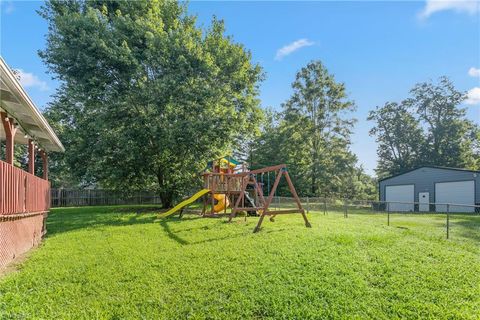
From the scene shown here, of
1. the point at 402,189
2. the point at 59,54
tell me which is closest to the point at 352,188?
the point at 402,189

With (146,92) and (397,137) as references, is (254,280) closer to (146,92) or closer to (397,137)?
(146,92)

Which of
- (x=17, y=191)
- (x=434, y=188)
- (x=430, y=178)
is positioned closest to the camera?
(x=17, y=191)

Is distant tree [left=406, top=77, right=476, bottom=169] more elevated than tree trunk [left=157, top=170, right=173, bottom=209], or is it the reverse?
distant tree [left=406, top=77, right=476, bottom=169]

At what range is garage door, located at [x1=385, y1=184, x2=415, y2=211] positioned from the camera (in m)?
22.9

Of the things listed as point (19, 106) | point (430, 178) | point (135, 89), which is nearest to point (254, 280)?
point (19, 106)

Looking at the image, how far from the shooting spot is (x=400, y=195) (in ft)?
77.9

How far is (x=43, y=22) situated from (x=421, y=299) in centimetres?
1910

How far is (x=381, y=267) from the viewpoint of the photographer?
502 centimetres

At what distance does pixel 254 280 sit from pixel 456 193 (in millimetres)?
20964

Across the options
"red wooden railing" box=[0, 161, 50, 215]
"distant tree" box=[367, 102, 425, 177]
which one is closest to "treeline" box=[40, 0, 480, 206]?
"red wooden railing" box=[0, 161, 50, 215]

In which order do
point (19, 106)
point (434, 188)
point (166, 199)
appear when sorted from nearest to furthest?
point (19, 106) < point (166, 199) < point (434, 188)

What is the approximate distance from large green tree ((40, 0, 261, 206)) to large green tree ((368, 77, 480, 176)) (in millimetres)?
27712

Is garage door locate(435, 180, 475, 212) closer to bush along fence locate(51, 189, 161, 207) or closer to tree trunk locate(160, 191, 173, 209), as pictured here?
tree trunk locate(160, 191, 173, 209)

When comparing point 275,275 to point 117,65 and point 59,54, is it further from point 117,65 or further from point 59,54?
point 59,54
